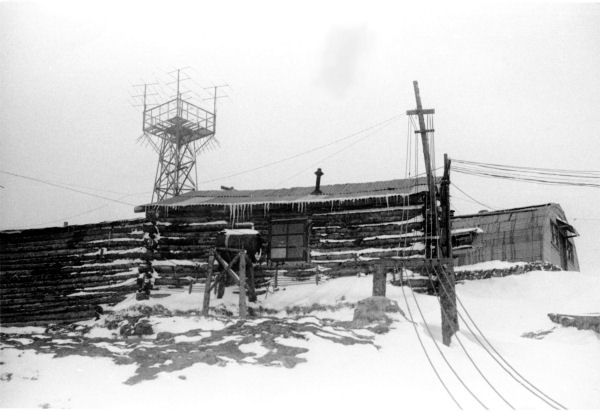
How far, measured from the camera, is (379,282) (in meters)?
13.3

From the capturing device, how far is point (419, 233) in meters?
17.3

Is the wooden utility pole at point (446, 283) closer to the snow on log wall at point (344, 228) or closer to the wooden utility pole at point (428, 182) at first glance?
the wooden utility pole at point (428, 182)

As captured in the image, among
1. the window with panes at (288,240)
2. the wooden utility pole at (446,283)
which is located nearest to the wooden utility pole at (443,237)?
the wooden utility pole at (446,283)

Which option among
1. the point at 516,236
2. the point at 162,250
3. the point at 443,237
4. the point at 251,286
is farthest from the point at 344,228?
the point at 516,236

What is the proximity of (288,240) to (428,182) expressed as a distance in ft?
17.3

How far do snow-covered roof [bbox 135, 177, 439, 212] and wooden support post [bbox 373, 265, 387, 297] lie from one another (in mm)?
4689

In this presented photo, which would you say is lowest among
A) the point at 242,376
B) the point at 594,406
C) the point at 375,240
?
the point at 594,406

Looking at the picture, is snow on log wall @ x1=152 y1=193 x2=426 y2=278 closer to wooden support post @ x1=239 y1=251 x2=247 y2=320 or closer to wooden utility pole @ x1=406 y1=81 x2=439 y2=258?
wooden utility pole @ x1=406 y1=81 x2=439 y2=258

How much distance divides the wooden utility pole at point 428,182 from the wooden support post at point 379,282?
13.4ft

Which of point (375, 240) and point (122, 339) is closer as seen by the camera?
point (122, 339)

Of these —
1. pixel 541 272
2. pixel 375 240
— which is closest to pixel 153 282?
pixel 375 240

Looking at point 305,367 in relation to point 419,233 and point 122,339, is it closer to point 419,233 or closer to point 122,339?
point 122,339

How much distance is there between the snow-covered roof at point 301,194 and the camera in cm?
1819

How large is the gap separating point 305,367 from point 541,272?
16.2 meters
